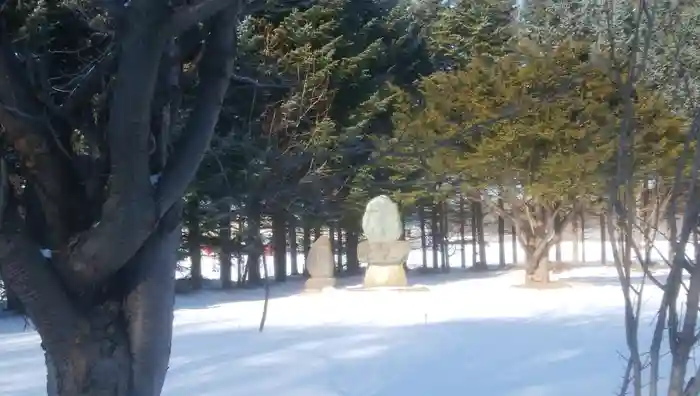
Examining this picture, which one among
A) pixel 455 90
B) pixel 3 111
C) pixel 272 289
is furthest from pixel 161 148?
pixel 272 289

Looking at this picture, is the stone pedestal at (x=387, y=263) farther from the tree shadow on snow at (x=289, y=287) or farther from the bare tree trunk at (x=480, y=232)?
the bare tree trunk at (x=480, y=232)

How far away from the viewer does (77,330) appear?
9.66 ft

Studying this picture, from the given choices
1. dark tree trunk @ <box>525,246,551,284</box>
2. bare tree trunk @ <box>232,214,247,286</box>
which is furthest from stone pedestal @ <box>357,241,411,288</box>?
dark tree trunk @ <box>525,246,551,284</box>

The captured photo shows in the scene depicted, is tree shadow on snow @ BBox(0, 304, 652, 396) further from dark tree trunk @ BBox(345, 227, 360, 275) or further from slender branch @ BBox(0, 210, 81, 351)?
dark tree trunk @ BBox(345, 227, 360, 275)

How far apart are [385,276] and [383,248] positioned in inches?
21.1

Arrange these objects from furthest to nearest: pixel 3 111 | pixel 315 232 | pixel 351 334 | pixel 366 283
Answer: pixel 315 232, pixel 366 283, pixel 351 334, pixel 3 111

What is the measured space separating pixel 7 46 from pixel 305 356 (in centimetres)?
683

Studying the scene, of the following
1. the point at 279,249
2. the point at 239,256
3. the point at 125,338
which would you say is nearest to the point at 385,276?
the point at 239,256

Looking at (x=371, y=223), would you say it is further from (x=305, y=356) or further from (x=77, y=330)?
(x=77, y=330)

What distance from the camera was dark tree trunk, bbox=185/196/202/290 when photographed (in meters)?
16.7

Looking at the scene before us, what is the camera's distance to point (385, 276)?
17.2m

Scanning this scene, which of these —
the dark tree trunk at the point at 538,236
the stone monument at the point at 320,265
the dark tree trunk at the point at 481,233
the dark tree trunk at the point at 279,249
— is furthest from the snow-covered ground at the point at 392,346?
the dark tree trunk at the point at 481,233

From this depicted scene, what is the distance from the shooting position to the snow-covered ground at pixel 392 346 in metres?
7.61

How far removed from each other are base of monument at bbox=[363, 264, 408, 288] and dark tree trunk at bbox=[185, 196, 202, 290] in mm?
3517
